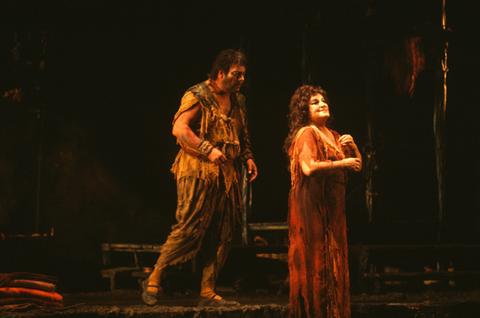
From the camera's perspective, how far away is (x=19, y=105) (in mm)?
5602

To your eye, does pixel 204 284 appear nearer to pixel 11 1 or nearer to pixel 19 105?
pixel 19 105

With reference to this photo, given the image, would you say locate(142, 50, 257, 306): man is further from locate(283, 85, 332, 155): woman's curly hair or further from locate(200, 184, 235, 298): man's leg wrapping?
locate(283, 85, 332, 155): woman's curly hair

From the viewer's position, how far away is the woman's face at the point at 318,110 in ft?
11.4

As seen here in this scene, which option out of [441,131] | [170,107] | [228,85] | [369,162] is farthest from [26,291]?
[441,131]

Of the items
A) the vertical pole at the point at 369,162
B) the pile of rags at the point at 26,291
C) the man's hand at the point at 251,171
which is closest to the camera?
the pile of rags at the point at 26,291

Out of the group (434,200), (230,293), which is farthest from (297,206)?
(434,200)

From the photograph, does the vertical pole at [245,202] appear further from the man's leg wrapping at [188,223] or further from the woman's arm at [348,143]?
the woman's arm at [348,143]

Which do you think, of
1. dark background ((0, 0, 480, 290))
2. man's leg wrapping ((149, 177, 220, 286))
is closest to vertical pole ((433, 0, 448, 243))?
dark background ((0, 0, 480, 290))

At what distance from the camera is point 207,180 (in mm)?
3959

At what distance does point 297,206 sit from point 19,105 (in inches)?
144

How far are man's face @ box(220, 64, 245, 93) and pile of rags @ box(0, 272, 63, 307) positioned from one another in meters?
2.14

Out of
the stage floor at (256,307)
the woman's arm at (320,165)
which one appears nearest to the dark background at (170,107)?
the stage floor at (256,307)

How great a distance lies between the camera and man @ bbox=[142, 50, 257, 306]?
3887mm

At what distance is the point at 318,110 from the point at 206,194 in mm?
1106
